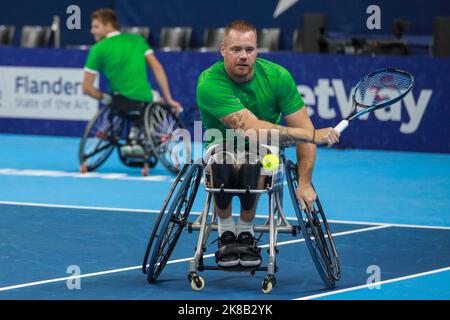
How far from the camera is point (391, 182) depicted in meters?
13.0

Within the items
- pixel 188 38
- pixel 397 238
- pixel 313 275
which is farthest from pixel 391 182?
pixel 188 38

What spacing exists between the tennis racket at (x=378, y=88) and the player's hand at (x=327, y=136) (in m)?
0.31

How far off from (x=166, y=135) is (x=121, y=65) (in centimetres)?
100

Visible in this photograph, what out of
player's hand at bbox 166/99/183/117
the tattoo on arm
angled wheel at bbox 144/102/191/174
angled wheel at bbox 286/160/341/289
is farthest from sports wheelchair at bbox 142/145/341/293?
angled wheel at bbox 144/102/191/174

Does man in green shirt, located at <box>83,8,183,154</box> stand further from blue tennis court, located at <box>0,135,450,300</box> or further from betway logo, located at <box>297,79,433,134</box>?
betway logo, located at <box>297,79,433,134</box>

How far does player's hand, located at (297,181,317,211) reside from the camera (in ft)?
23.0

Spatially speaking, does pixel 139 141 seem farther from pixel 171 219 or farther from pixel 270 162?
pixel 270 162

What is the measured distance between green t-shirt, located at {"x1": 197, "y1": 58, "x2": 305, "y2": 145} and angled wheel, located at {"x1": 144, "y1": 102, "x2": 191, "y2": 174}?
5534mm

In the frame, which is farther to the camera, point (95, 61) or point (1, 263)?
point (95, 61)

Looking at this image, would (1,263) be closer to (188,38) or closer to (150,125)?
(150,125)

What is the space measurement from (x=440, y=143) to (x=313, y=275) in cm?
778

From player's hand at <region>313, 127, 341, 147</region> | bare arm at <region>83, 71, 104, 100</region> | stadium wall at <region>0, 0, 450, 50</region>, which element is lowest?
player's hand at <region>313, 127, 341, 147</region>

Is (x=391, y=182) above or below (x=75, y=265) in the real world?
above

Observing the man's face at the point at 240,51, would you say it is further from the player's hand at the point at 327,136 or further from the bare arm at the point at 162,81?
the bare arm at the point at 162,81
